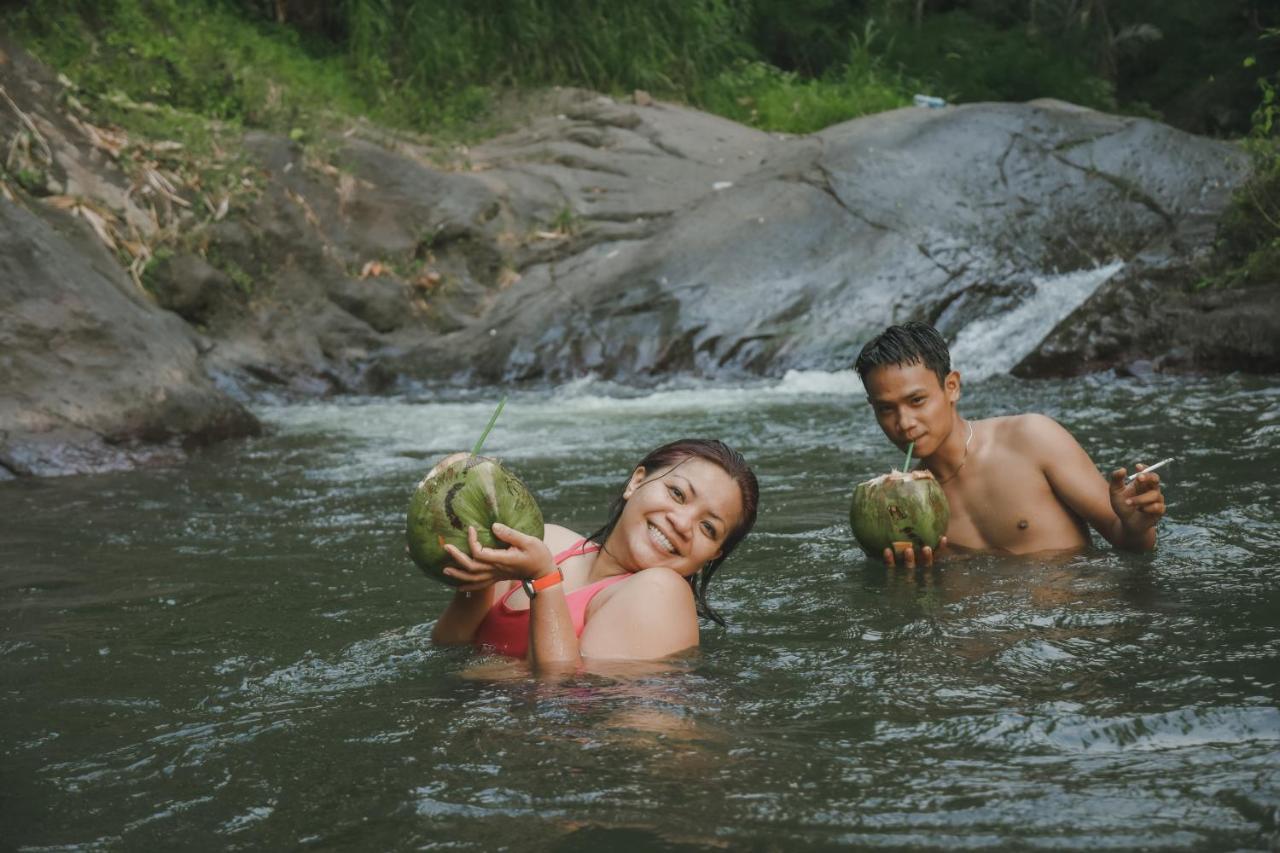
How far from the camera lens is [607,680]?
3.57 meters

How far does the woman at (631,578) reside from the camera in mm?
3631

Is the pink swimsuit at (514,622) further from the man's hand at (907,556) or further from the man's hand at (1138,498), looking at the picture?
the man's hand at (1138,498)

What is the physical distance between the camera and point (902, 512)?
A: 480 centimetres

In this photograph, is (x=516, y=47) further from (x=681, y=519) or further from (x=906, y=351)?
(x=681, y=519)

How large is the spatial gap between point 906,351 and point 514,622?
1.78 m

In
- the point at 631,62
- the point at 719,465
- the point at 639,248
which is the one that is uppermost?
the point at 631,62

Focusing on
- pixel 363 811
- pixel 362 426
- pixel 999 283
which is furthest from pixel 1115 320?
pixel 363 811

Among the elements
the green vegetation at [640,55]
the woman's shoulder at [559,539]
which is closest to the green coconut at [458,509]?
the woman's shoulder at [559,539]

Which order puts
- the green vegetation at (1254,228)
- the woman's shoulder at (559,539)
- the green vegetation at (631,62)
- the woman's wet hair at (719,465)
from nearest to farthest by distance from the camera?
1. the woman's wet hair at (719,465)
2. the woman's shoulder at (559,539)
3. the green vegetation at (1254,228)
4. the green vegetation at (631,62)

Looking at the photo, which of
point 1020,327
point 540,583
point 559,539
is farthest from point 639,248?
point 540,583

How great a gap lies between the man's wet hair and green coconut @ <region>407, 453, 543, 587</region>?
71.1 inches

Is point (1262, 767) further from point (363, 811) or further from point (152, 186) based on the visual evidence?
point (152, 186)

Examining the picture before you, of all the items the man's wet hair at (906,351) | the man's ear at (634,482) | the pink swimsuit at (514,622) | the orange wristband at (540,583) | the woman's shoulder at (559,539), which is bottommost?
the pink swimsuit at (514,622)

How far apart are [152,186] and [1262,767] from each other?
37.5ft
